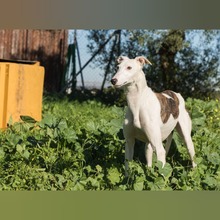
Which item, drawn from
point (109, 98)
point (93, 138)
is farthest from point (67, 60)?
point (93, 138)

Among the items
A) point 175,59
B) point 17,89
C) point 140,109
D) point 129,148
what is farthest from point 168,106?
point 175,59

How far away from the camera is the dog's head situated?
3.80 m

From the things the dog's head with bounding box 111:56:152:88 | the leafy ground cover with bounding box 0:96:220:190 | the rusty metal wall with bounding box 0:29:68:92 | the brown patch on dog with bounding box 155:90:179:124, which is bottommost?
the leafy ground cover with bounding box 0:96:220:190

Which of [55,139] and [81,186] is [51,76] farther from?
[81,186]

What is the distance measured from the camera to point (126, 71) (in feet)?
12.6

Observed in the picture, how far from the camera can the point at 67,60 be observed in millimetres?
10266

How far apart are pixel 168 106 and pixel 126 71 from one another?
53 cm

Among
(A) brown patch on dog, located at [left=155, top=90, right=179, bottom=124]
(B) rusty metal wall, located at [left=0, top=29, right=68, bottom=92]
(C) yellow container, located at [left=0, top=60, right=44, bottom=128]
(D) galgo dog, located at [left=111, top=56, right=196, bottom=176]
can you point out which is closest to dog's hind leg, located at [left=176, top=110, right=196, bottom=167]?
(A) brown patch on dog, located at [left=155, top=90, right=179, bottom=124]

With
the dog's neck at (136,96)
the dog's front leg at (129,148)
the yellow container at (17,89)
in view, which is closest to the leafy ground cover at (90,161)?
the dog's front leg at (129,148)

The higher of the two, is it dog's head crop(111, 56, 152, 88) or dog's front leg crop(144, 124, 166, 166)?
dog's head crop(111, 56, 152, 88)

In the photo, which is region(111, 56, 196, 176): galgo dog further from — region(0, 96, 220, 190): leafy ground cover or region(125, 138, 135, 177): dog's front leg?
region(0, 96, 220, 190): leafy ground cover

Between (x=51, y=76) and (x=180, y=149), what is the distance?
5950 millimetres

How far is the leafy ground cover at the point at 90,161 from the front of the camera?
3.90m

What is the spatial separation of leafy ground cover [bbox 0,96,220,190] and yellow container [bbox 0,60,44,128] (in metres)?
0.49
